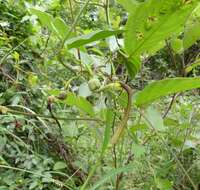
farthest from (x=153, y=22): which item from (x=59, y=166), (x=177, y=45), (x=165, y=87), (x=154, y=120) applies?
(x=59, y=166)

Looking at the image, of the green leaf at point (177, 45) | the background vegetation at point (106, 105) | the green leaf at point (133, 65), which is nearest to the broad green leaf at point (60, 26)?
the background vegetation at point (106, 105)

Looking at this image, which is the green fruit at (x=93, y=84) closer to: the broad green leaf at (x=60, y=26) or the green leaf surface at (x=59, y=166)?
the broad green leaf at (x=60, y=26)

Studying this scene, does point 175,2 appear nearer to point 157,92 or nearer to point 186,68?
point 157,92

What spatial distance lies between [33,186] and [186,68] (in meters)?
0.71

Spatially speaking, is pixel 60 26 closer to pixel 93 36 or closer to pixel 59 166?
pixel 93 36

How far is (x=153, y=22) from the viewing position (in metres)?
0.51

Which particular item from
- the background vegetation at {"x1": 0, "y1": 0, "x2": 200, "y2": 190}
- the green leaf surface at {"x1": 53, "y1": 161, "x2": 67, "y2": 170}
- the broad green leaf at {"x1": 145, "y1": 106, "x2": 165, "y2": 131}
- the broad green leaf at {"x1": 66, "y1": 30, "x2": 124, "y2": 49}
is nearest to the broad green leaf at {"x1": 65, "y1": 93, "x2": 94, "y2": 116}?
the background vegetation at {"x1": 0, "y1": 0, "x2": 200, "y2": 190}

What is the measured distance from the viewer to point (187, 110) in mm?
1331

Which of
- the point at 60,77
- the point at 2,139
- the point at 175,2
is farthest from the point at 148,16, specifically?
the point at 60,77

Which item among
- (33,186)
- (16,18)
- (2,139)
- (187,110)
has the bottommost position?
(33,186)

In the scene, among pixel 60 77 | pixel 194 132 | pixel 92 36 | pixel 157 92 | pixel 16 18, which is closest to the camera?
pixel 92 36

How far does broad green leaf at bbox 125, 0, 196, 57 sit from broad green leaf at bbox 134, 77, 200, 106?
0.05 metres

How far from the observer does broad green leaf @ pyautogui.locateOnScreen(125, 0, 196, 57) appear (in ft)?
1.57

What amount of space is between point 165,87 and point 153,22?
0.08 meters
